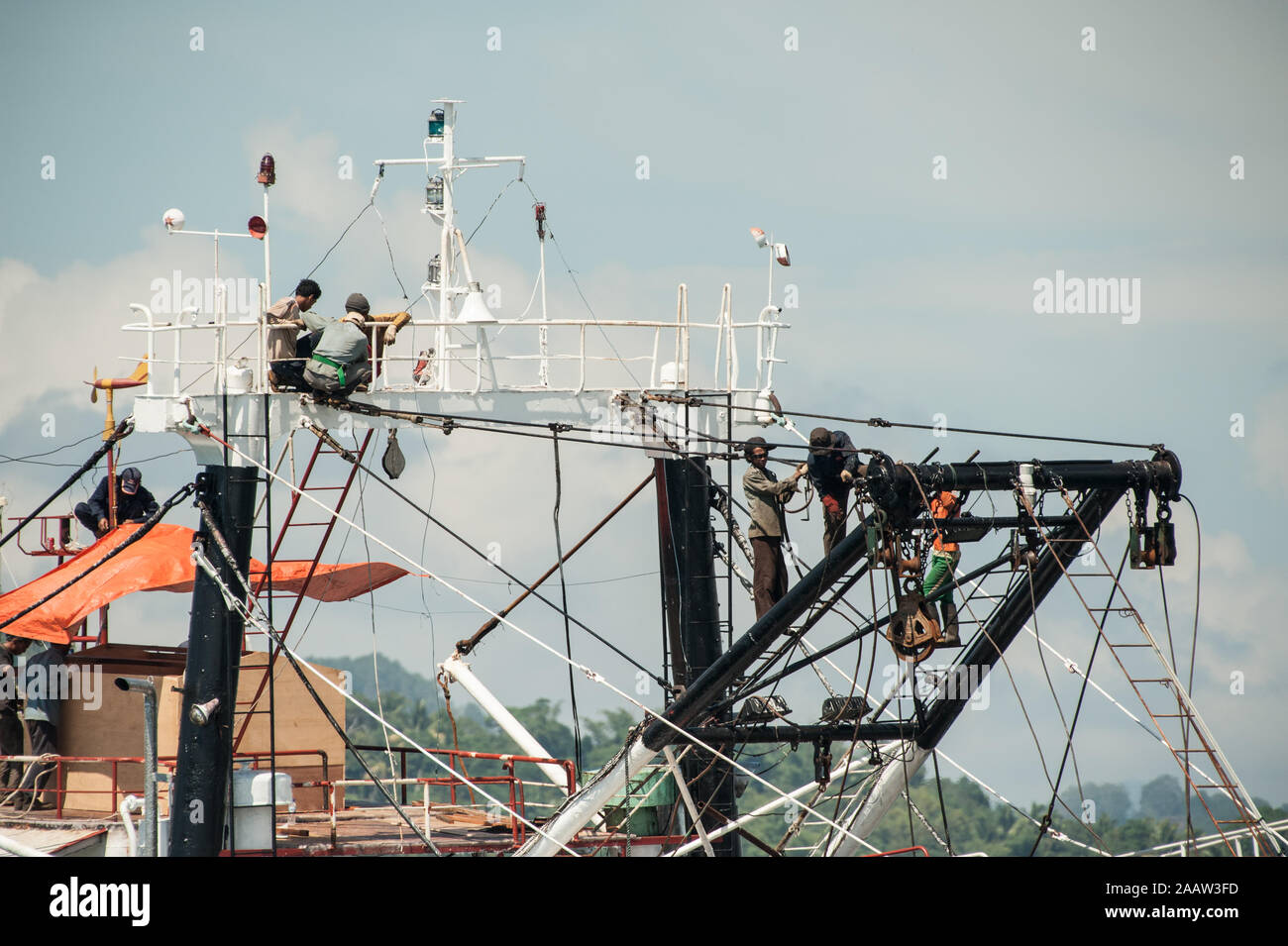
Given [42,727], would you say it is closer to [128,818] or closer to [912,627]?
[128,818]

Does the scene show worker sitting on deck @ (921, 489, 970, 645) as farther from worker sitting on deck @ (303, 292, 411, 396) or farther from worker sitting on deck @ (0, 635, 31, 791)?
worker sitting on deck @ (0, 635, 31, 791)

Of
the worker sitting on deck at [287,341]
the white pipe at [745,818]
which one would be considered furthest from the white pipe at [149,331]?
the white pipe at [745,818]

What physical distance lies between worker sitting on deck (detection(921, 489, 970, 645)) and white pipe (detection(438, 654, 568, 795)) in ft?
22.3

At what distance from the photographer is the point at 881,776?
20.6m

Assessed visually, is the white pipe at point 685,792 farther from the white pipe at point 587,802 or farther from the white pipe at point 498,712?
the white pipe at point 498,712

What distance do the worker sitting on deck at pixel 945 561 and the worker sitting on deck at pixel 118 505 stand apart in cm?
1121

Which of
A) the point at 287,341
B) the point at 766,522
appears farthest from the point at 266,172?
the point at 766,522

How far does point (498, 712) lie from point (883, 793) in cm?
630

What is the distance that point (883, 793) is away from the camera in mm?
20469

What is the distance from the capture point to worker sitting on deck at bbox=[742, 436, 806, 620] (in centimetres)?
1989
